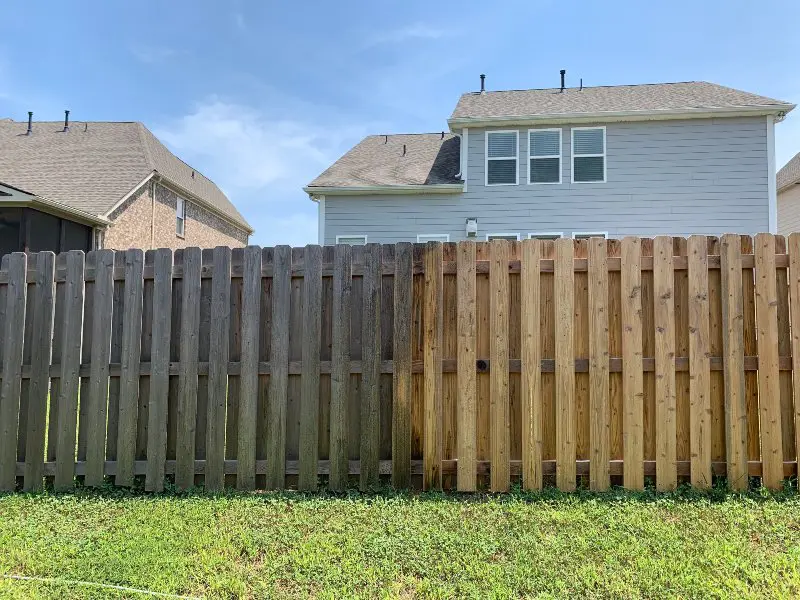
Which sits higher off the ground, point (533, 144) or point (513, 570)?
point (533, 144)

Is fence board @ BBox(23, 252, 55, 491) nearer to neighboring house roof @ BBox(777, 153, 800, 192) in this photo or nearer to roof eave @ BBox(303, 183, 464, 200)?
roof eave @ BBox(303, 183, 464, 200)

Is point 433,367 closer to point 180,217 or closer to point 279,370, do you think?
point 279,370

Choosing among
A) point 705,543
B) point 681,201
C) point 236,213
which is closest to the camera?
point 705,543

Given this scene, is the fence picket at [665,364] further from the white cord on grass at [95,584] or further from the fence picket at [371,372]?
the white cord on grass at [95,584]

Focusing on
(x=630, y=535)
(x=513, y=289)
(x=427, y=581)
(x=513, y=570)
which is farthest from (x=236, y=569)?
(x=513, y=289)

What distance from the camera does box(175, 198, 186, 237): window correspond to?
20859 millimetres

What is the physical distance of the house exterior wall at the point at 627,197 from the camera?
40.6 ft

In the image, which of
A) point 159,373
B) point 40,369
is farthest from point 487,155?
point 40,369

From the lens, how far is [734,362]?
394 cm

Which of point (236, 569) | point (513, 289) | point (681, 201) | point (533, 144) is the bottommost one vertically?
point (236, 569)

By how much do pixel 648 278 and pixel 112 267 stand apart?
13.8 feet

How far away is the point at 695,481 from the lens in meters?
3.89

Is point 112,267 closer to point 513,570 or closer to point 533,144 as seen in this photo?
point 513,570

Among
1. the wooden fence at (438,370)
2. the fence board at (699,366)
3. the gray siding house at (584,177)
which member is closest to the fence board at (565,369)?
the wooden fence at (438,370)
